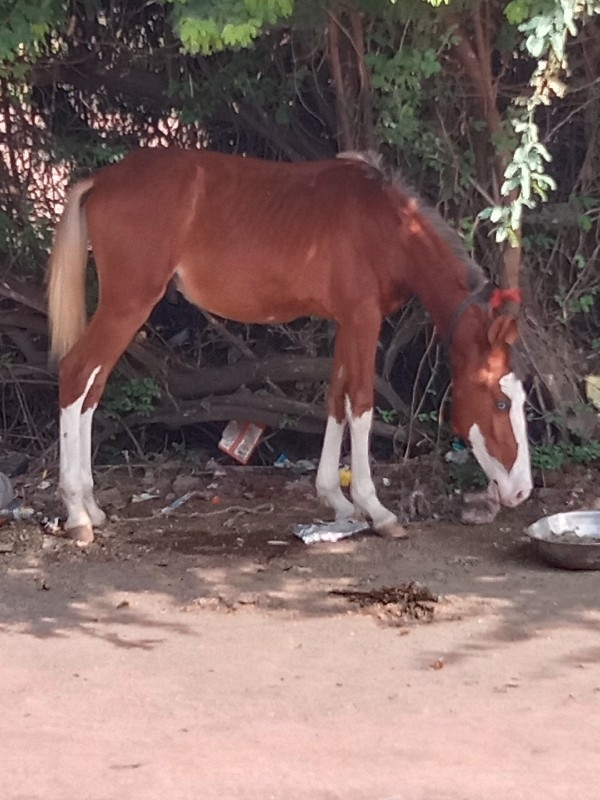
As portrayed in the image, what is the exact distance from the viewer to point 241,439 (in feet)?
21.7

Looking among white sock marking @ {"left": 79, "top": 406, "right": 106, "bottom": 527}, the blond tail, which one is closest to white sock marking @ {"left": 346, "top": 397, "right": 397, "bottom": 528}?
white sock marking @ {"left": 79, "top": 406, "right": 106, "bottom": 527}

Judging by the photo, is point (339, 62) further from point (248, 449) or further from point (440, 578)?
point (440, 578)

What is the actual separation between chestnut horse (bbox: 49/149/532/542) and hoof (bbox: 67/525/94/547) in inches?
0.5

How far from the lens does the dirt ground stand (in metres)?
2.95

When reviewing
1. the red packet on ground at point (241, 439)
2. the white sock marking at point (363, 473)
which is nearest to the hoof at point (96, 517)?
the red packet on ground at point (241, 439)

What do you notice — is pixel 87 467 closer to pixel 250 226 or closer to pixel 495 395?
pixel 250 226

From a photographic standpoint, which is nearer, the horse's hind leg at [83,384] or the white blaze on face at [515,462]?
the white blaze on face at [515,462]

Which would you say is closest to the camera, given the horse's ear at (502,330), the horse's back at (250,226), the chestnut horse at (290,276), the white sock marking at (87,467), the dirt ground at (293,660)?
the dirt ground at (293,660)

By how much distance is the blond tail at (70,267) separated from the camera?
17.9ft

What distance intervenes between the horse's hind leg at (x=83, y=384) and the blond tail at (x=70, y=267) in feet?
0.72

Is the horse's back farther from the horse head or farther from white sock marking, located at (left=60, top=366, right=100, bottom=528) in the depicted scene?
white sock marking, located at (left=60, top=366, right=100, bottom=528)

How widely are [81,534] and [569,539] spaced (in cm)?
246

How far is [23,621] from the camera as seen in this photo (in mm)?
4258

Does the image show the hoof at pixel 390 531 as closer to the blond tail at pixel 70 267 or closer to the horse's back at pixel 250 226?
the horse's back at pixel 250 226
